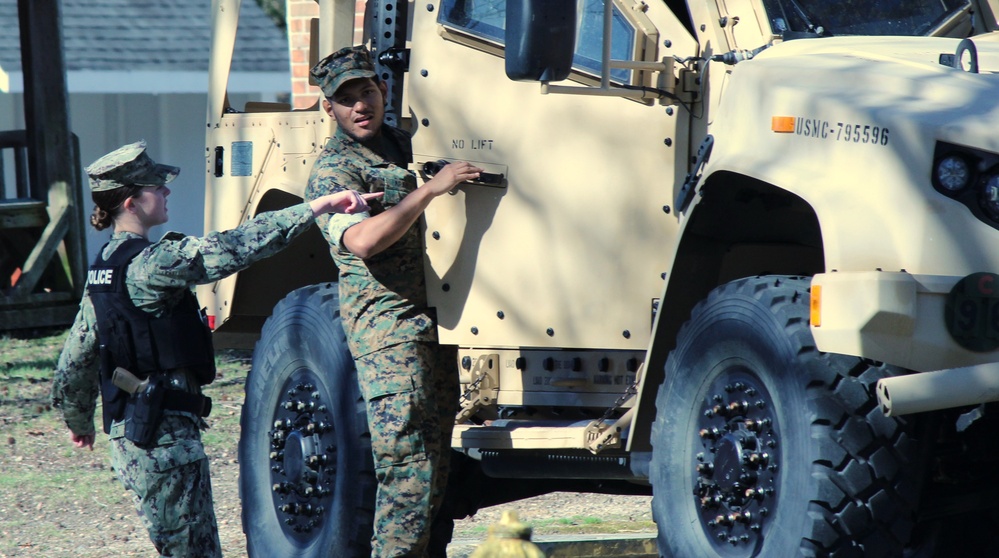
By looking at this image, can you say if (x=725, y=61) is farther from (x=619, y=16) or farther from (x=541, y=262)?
(x=541, y=262)

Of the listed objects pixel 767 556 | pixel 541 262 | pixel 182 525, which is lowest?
pixel 182 525

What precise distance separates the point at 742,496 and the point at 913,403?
2.50 ft

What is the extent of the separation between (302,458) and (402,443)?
0.74 meters

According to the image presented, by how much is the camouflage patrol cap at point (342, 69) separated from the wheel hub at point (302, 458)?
47.2 inches

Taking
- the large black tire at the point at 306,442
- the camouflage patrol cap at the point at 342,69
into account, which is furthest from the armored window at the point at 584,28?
the large black tire at the point at 306,442

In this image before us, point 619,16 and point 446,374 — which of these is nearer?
point 619,16

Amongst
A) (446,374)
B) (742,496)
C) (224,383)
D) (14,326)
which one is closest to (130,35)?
(14,326)

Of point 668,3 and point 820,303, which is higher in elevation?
point 668,3

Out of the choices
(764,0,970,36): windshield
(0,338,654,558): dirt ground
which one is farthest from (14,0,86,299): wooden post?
(764,0,970,36): windshield

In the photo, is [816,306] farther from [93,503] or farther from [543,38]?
[93,503]

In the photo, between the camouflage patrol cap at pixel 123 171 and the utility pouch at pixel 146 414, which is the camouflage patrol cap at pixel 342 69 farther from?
the utility pouch at pixel 146 414

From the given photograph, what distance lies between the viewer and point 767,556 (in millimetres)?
4039

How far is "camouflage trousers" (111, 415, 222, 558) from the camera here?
16.1ft

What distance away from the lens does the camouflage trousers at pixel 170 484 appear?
490 cm
